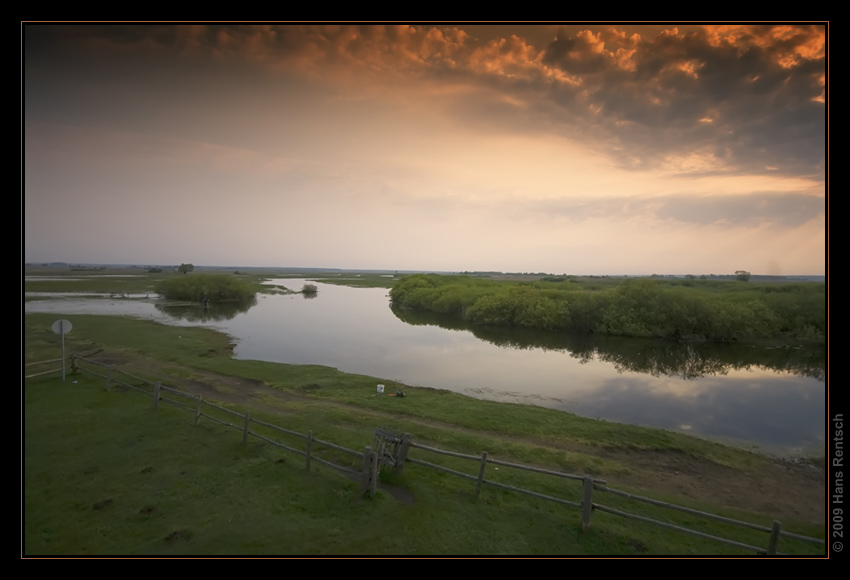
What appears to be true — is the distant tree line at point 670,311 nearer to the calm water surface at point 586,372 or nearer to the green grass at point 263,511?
the calm water surface at point 586,372

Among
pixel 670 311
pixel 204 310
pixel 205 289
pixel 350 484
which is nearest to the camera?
pixel 350 484

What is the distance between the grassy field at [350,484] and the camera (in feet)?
28.2

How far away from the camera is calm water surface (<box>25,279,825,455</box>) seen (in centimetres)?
2036

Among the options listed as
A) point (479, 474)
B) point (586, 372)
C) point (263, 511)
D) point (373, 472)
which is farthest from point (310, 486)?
point (586, 372)

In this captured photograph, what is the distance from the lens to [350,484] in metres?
10.9

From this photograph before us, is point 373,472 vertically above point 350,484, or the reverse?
point 373,472

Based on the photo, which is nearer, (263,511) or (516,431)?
(263,511)

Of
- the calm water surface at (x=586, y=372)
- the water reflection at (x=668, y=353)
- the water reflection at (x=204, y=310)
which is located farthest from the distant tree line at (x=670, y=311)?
the water reflection at (x=204, y=310)

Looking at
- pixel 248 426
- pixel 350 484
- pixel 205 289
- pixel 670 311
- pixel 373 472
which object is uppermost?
pixel 205 289

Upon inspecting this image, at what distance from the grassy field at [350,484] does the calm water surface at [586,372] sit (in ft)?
13.0

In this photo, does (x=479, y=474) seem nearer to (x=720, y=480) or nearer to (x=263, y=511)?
(x=263, y=511)

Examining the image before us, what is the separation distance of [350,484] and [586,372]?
23.6 metres
